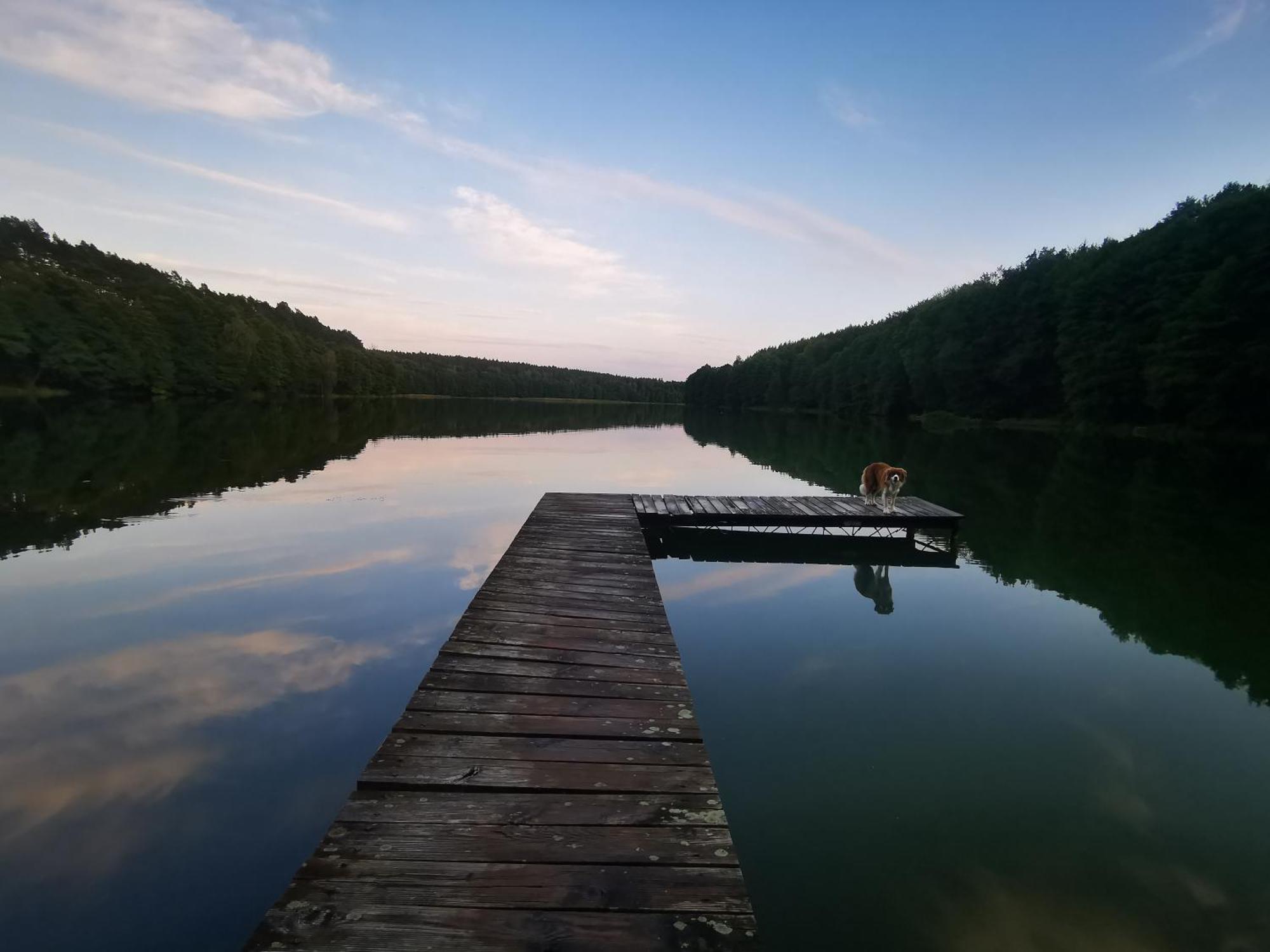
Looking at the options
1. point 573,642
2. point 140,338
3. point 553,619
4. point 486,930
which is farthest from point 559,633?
point 140,338

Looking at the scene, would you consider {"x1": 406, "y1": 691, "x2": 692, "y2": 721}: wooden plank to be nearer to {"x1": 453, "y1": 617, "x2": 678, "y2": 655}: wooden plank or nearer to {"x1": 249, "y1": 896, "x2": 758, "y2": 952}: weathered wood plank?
{"x1": 453, "y1": 617, "x2": 678, "y2": 655}: wooden plank

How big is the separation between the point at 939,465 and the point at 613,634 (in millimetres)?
21996

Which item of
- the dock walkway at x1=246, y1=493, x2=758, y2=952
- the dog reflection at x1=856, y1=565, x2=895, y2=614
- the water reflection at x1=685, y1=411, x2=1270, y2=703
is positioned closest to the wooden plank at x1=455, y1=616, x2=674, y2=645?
the dock walkway at x1=246, y1=493, x2=758, y2=952

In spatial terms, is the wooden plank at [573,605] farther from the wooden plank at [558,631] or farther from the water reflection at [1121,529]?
the water reflection at [1121,529]

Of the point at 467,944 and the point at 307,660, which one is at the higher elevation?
the point at 467,944

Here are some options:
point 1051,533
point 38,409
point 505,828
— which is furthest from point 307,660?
point 38,409

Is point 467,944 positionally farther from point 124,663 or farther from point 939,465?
point 939,465

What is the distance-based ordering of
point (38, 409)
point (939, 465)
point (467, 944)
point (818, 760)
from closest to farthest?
point (467, 944) → point (818, 760) → point (939, 465) → point (38, 409)

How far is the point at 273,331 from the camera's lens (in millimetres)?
75438

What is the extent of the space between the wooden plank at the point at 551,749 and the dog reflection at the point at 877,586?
5427 mm

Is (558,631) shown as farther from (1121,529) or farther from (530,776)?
(1121,529)

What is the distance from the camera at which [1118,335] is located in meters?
37.9

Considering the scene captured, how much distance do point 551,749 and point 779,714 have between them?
258 centimetres

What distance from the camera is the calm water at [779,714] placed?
3.23 m
